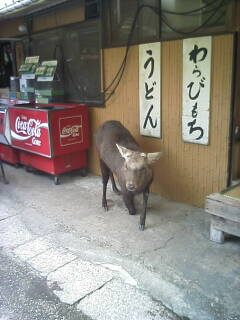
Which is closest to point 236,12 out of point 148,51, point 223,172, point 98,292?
point 148,51

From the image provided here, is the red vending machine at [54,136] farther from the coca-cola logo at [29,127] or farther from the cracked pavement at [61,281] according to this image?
the cracked pavement at [61,281]

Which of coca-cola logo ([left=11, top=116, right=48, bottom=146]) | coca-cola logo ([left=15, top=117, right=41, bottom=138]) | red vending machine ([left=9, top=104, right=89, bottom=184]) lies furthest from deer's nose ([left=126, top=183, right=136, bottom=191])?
coca-cola logo ([left=15, top=117, right=41, bottom=138])

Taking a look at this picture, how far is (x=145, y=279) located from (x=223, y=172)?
1787 mm

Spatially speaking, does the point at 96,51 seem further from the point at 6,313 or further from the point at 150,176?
the point at 6,313

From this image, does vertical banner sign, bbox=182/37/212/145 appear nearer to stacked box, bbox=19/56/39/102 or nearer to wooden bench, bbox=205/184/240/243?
wooden bench, bbox=205/184/240/243

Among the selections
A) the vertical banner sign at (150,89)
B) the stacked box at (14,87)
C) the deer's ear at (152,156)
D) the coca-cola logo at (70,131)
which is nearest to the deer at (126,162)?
the deer's ear at (152,156)

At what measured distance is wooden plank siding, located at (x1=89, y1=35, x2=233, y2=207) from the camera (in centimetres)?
391

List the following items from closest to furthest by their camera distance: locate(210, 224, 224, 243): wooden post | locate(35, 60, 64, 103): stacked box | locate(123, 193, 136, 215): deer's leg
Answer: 1. locate(210, 224, 224, 243): wooden post
2. locate(123, 193, 136, 215): deer's leg
3. locate(35, 60, 64, 103): stacked box

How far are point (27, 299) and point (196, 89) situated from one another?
3.02 m

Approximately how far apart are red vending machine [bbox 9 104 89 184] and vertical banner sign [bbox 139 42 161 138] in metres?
1.23

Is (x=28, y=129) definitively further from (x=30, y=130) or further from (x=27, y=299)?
(x=27, y=299)

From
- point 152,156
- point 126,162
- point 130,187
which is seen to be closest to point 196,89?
point 152,156

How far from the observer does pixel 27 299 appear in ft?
9.25

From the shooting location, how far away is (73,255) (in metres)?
3.45
